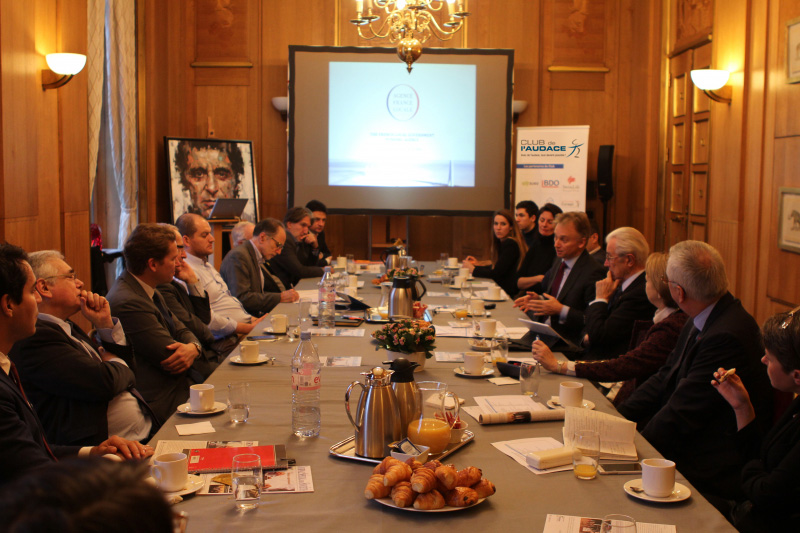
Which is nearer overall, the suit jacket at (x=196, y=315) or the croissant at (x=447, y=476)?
the croissant at (x=447, y=476)

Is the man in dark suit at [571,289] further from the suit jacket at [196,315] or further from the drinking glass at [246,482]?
the drinking glass at [246,482]

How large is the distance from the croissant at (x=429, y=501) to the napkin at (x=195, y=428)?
84 cm

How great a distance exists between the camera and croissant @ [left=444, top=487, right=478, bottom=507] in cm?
169

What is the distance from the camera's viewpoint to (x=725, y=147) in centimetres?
697

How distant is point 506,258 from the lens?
6.75 metres

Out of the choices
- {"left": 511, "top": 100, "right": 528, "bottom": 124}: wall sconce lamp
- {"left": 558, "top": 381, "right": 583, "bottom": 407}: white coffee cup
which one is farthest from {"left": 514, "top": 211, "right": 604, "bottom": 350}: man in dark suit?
{"left": 511, "top": 100, "right": 528, "bottom": 124}: wall sconce lamp

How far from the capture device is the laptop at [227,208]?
8312 millimetres

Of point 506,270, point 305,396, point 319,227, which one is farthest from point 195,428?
point 319,227

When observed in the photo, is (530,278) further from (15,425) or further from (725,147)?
(15,425)

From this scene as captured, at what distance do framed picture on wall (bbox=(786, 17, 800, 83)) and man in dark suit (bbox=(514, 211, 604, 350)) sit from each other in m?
2.22

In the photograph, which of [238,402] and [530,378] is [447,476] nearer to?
[238,402]

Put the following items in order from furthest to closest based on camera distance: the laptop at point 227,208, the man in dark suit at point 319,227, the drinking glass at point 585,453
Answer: the laptop at point 227,208
the man in dark suit at point 319,227
the drinking glass at point 585,453

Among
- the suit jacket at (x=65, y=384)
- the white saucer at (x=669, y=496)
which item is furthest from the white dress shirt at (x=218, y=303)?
the white saucer at (x=669, y=496)

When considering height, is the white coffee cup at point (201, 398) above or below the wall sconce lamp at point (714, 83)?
below
